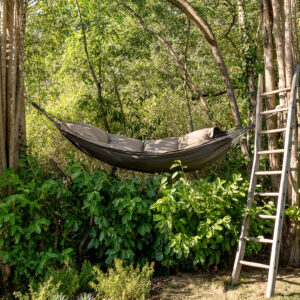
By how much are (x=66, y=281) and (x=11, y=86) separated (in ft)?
4.94

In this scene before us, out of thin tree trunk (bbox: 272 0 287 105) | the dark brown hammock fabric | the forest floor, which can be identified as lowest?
the forest floor

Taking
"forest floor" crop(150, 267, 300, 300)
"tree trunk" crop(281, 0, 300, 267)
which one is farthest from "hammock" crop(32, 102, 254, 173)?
"forest floor" crop(150, 267, 300, 300)

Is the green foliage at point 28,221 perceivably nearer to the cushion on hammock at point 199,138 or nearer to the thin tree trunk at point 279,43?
the cushion on hammock at point 199,138

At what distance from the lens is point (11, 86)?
2729 mm

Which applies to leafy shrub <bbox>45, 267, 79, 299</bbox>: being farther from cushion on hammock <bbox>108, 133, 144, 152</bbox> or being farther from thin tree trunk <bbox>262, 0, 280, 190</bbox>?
thin tree trunk <bbox>262, 0, 280, 190</bbox>

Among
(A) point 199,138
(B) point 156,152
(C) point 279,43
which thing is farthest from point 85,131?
(C) point 279,43

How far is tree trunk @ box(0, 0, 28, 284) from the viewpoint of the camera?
8.80ft

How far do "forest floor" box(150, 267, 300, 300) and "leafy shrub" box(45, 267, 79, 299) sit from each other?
0.53 metres

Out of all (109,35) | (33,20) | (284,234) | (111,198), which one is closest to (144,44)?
(109,35)

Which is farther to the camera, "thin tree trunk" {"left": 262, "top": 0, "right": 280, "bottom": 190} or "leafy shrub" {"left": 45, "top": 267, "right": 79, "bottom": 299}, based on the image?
"thin tree trunk" {"left": 262, "top": 0, "right": 280, "bottom": 190}

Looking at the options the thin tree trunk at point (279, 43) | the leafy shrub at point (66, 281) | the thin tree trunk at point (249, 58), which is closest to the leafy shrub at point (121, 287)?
the leafy shrub at point (66, 281)

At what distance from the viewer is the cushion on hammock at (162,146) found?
343 centimetres

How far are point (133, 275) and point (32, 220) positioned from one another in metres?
0.90

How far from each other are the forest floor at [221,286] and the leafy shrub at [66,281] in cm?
53
